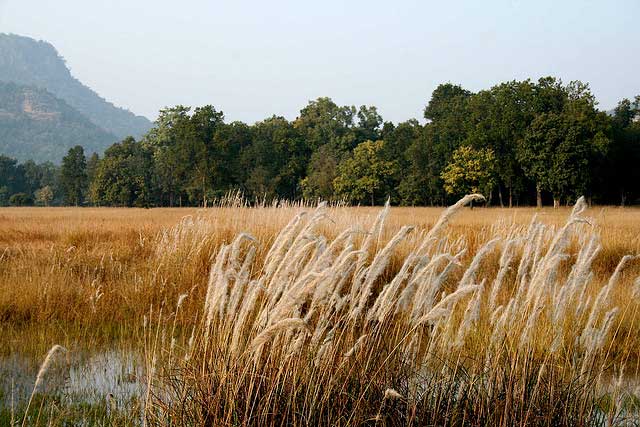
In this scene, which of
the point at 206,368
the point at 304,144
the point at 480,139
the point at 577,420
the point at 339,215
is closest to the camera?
the point at 206,368

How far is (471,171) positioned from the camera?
46500 mm

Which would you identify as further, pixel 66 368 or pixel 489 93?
pixel 489 93

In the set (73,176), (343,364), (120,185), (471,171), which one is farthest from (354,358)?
(73,176)

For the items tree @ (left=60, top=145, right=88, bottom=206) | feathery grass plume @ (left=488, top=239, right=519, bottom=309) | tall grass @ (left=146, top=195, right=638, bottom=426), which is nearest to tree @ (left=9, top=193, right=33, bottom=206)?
tree @ (left=60, top=145, right=88, bottom=206)

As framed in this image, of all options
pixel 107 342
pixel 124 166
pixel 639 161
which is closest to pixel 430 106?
pixel 639 161

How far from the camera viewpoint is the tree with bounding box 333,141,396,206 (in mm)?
55969

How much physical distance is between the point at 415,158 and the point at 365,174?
254 inches

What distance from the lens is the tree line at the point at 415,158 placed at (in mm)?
43219

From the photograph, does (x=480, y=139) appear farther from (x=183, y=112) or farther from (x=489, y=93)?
(x=183, y=112)

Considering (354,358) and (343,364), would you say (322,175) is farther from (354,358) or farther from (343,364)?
(343,364)

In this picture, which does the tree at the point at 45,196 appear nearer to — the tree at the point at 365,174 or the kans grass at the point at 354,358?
the tree at the point at 365,174

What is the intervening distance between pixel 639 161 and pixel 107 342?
53.8 metres

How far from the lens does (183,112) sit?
71.6m

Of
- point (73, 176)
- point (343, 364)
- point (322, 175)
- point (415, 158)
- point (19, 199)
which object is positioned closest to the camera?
point (343, 364)
